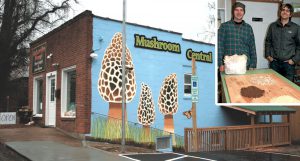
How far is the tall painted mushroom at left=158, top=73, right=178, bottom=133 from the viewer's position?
18.5 meters

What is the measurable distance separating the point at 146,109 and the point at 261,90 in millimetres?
15291

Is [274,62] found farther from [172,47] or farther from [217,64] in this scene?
[172,47]

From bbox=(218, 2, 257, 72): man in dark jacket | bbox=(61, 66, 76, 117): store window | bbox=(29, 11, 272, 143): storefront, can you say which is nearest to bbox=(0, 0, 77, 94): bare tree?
bbox=(29, 11, 272, 143): storefront

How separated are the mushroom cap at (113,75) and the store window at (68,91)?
1.41 meters

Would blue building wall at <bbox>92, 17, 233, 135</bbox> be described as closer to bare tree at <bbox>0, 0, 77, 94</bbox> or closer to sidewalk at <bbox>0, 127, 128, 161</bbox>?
sidewalk at <bbox>0, 127, 128, 161</bbox>

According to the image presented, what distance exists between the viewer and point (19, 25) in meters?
28.7

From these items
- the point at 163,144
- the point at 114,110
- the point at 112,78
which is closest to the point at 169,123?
the point at 163,144

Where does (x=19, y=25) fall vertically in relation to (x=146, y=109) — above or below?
above

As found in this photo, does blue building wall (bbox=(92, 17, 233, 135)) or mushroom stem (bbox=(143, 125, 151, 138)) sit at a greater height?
blue building wall (bbox=(92, 17, 233, 135))

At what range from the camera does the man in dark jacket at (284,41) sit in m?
2.12

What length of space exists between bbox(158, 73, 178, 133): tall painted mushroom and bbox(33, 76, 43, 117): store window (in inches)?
243

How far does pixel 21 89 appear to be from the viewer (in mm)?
40219

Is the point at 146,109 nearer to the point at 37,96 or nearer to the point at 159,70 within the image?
the point at 159,70

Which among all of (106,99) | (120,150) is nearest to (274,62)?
(120,150)
